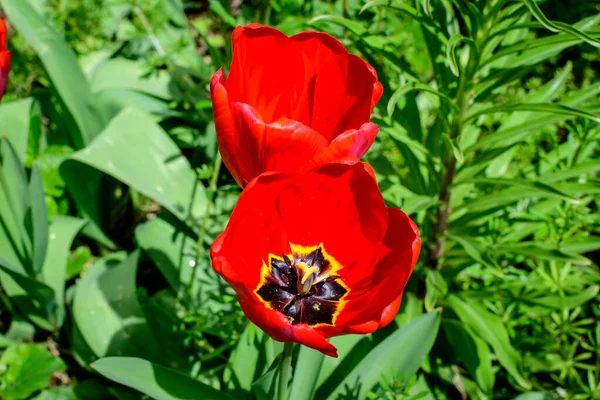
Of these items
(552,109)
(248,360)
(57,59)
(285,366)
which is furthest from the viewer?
(57,59)

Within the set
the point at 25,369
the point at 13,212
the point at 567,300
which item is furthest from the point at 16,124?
the point at 567,300

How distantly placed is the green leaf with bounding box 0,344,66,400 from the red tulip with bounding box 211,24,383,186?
1.23 meters

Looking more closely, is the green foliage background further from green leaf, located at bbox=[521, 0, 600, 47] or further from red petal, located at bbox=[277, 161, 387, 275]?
red petal, located at bbox=[277, 161, 387, 275]

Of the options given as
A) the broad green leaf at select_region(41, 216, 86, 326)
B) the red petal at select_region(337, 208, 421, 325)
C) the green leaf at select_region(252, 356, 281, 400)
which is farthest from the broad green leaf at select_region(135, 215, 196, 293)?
the red petal at select_region(337, 208, 421, 325)

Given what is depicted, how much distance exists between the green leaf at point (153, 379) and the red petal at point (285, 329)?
53 cm

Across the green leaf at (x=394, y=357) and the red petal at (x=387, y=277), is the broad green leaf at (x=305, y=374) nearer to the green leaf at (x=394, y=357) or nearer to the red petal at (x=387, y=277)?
the green leaf at (x=394, y=357)

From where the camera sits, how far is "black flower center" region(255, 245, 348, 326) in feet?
4.62

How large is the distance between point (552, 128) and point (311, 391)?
1.82 metres

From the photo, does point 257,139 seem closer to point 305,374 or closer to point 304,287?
point 304,287

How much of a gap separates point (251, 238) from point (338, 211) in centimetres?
20

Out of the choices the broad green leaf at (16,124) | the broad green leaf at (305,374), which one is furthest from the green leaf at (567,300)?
the broad green leaf at (16,124)

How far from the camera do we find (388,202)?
2.08 m

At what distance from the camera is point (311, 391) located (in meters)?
1.65

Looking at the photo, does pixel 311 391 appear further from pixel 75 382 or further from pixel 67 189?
pixel 67 189
